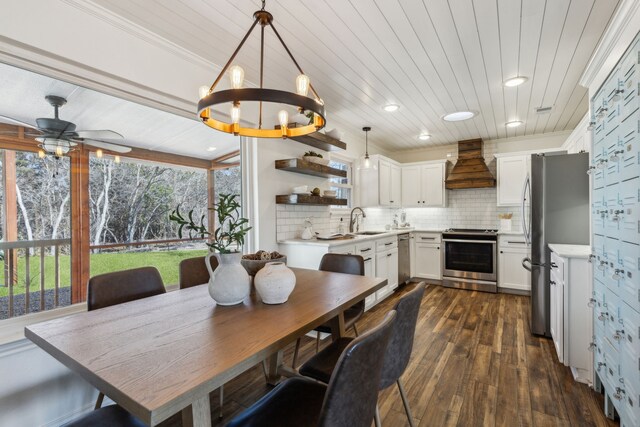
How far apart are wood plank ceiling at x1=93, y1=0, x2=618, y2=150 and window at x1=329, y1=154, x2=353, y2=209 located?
3.33ft

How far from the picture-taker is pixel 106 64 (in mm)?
1895

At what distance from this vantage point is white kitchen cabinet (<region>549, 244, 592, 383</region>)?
2238 millimetres

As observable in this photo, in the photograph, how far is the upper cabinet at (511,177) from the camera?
474cm

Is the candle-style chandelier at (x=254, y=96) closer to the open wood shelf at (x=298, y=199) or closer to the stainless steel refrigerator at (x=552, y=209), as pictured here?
the open wood shelf at (x=298, y=199)

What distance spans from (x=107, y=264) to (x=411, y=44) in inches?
109

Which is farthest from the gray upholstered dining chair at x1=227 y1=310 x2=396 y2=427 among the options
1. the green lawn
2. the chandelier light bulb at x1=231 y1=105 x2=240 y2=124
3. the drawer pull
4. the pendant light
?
the pendant light

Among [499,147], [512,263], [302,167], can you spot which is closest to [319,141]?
[302,167]

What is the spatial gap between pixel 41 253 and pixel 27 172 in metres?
0.49

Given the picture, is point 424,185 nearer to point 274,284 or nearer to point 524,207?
point 524,207

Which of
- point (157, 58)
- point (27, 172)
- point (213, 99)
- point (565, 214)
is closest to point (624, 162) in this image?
point (565, 214)

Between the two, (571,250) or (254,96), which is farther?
(571,250)

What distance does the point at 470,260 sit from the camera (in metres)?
4.78

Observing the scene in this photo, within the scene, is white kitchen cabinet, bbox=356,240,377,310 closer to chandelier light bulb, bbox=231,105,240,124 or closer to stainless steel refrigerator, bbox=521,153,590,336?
stainless steel refrigerator, bbox=521,153,590,336

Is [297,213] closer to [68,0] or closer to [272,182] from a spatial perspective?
[272,182]
